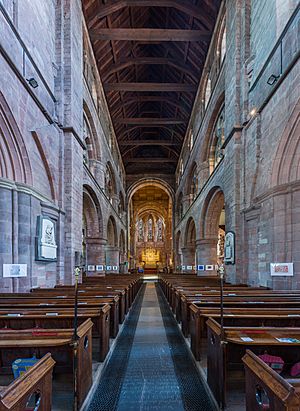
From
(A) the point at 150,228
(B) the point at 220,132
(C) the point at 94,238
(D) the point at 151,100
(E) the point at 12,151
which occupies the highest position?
(D) the point at 151,100

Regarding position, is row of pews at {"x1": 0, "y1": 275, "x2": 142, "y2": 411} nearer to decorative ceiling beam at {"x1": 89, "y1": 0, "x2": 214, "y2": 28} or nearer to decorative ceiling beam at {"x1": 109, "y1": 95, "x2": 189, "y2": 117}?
decorative ceiling beam at {"x1": 89, "y1": 0, "x2": 214, "y2": 28}

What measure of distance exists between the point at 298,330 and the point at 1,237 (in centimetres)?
552

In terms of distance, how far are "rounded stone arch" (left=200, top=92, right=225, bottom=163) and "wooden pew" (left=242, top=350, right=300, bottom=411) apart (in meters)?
10.6

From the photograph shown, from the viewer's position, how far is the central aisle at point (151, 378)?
3.25m

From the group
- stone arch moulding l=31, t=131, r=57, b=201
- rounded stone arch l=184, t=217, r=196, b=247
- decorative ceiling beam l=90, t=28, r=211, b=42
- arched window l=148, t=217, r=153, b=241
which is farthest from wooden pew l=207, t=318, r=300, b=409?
arched window l=148, t=217, r=153, b=241

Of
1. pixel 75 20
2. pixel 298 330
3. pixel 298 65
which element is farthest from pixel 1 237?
pixel 75 20

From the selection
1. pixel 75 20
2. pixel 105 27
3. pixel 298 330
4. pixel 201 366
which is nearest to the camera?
pixel 298 330

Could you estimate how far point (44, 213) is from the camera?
7.90 meters

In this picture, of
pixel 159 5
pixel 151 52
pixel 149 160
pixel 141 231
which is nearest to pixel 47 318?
pixel 159 5

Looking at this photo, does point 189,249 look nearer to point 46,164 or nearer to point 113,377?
point 46,164

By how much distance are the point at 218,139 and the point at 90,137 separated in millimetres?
5707

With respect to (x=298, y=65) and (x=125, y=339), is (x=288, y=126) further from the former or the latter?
(x=125, y=339)

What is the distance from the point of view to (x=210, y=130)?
45.7 ft

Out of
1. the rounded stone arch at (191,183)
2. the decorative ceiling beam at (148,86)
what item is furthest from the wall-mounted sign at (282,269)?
the rounded stone arch at (191,183)
